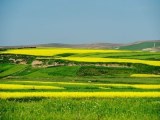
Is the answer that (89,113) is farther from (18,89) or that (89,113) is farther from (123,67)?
(123,67)

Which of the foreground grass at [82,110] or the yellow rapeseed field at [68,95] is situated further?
the yellow rapeseed field at [68,95]

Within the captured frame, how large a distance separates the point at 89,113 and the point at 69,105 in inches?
91.3

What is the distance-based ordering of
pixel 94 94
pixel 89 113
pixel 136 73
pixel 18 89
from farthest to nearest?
pixel 136 73, pixel 18 89, pixel 94 94, pixel 89 113

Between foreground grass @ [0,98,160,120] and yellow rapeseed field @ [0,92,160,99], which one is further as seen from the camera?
yellow rapeseed field @ [0,92,160,99]

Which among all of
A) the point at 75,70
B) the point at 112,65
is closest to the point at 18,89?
A: the point at 75,70

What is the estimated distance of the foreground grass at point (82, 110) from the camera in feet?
55.9

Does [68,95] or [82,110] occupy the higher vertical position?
[82,110]

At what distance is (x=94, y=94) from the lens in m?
25.8

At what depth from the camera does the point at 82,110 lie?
19141mm

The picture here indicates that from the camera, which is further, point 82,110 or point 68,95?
point 68,95

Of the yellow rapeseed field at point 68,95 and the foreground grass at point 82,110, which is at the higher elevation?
the foreground grass at point 82,110

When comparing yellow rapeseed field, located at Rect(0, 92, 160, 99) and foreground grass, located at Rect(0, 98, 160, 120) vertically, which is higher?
foreground grass, located at Rect(0, 98, 160, 120)

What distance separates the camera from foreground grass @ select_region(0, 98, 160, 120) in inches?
671

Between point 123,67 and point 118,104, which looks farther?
Answer: point 123,67
